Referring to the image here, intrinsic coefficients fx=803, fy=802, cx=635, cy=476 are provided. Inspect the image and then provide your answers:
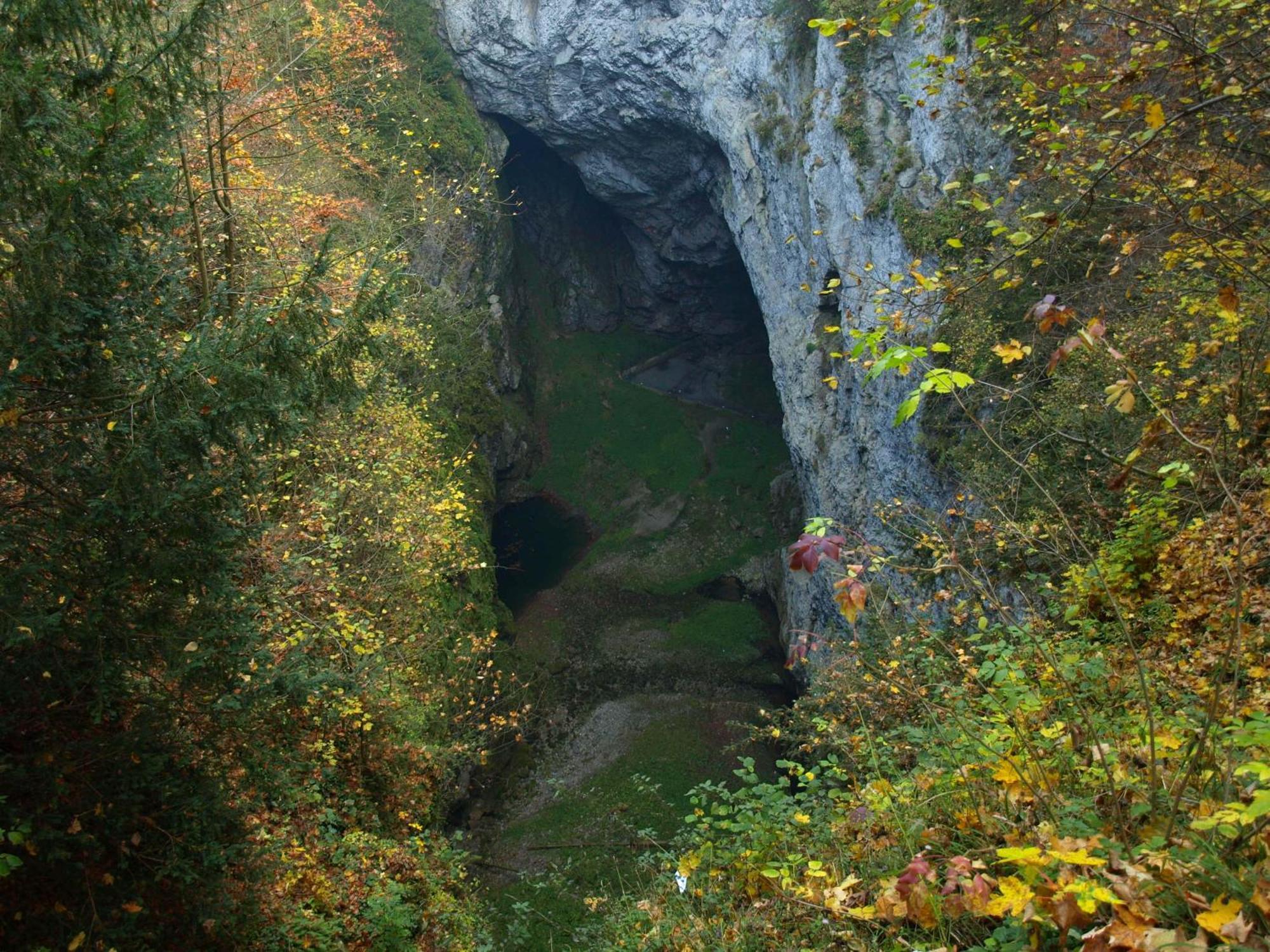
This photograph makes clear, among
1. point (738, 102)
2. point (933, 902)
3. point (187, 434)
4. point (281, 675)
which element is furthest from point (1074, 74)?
point (738, 102)

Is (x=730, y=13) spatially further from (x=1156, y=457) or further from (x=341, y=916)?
(x=341, y=916)

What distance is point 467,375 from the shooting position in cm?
2025

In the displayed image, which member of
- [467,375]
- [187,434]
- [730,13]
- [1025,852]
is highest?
[730,13]

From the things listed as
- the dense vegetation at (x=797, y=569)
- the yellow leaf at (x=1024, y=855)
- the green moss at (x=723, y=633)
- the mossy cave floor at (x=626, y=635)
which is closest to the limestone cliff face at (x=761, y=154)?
the dense vegetation at (x=797, y=569)

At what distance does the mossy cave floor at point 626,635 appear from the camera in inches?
508

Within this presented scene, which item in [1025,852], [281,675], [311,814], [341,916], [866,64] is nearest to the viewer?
[1025,852]

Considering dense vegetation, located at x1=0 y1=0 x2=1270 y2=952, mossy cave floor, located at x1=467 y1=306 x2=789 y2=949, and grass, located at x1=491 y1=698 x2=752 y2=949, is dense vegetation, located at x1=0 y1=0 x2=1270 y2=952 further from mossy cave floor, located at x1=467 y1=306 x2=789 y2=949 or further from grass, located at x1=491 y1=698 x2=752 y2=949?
grass, located at x1=491 y1=698 x2=752 y2=949

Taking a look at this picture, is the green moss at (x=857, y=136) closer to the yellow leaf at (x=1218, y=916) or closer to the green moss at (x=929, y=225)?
the green moss at (x=929, y=225)

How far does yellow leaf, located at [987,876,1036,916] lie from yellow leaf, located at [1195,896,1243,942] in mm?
407

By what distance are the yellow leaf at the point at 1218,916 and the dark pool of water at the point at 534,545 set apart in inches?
767

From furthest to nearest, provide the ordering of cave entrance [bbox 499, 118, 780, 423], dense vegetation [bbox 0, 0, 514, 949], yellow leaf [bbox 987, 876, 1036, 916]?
cave entrance [bbox 499, 118, 780, 423]
dense vegetation [bbox 0, 0, 514, 949]
yellow leaf [bbox 987, 876, 1036, 916]

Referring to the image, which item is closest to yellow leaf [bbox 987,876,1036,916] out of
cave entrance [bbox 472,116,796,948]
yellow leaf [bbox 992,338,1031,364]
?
yellow leaf [bbox 992,338,1031,364]

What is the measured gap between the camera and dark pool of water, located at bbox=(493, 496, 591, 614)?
21797 millimetres

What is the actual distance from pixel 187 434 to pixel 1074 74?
6.59 meters
